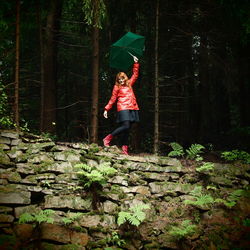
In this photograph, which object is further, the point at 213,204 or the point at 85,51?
the point at 85,51

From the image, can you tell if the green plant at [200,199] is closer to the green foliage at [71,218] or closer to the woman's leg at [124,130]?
the woman's leg at [124,130]

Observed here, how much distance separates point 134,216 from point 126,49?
5007 millimetres

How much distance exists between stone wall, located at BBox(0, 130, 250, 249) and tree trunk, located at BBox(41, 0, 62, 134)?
3404 mm

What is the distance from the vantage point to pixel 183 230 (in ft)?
20.8

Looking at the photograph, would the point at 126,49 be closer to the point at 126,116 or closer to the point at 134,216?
the point at 126,116

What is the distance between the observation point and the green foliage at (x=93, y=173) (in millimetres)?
6652

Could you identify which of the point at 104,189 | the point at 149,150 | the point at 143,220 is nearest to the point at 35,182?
the point at 104,189

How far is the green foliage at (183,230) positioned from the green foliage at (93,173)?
6.17 feet

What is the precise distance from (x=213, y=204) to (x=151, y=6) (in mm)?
8656

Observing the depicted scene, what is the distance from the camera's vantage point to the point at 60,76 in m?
18.6

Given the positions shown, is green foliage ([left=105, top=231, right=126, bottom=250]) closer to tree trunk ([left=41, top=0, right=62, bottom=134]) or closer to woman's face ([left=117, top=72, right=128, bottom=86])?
woman's face ([left=117, top=72, right=128, bottom=86])

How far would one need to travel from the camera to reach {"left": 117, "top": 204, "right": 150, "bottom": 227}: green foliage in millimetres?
6199

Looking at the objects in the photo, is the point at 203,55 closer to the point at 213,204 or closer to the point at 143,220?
the point at 213,204

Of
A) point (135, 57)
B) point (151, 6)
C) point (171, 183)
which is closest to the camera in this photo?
point (171, 183)
